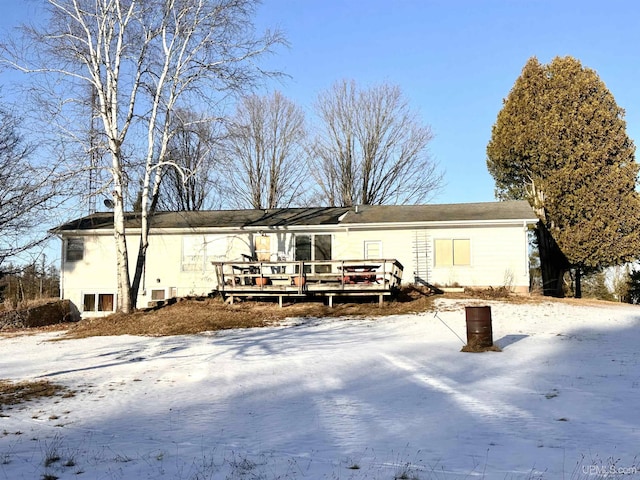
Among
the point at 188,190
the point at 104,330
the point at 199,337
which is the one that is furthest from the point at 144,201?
the point at 188,190

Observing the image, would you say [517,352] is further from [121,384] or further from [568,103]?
[568,103]

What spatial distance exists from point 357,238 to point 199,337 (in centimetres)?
987

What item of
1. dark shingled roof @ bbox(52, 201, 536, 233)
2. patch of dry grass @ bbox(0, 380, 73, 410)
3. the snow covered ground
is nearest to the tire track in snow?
the snow covered ground

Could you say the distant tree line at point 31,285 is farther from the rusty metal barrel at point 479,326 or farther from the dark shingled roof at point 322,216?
the rusty metal barrel at point 479,326

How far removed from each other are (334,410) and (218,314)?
33.7ft

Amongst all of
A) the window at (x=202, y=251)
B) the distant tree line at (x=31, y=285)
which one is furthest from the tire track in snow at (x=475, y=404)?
the distant tree line at (x=31, y=285)

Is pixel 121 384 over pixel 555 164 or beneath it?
beneath

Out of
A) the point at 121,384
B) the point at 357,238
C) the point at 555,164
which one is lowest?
the point at 121,384

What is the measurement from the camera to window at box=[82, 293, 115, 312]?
22.9 metres

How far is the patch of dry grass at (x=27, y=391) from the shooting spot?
7.70 metres

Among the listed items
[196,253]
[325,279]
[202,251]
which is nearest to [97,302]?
[196,253]

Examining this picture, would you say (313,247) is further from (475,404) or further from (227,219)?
(475,404)

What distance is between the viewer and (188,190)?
38.4 meters

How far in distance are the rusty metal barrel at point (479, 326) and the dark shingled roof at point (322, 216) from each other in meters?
10.6
